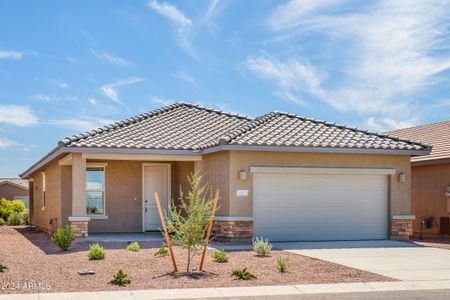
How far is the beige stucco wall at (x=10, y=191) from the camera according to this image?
55.2m

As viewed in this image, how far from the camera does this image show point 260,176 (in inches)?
776

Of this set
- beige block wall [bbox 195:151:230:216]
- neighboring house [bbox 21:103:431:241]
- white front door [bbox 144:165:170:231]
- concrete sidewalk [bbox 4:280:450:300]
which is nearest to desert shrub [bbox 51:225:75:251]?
neighboring house [bbox 21:103:431:241]

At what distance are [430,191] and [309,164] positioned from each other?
7940 mm

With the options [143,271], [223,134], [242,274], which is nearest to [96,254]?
[143,271]

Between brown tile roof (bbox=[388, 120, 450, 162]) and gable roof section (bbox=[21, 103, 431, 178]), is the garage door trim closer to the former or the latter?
gable roof section (bbox=[21, 103, 431, 178])

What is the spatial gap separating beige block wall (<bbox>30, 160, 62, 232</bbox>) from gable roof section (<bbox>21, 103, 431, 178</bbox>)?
1020 millimetres

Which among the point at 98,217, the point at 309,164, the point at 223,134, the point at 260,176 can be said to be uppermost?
the point at 223,134

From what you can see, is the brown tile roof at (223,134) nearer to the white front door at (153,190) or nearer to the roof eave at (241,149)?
the roof eave at (241,149)

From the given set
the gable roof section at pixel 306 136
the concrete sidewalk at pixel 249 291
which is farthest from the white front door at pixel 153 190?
the concrete sidewalk at pixel 249 291

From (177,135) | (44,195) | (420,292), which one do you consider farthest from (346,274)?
(44,195)

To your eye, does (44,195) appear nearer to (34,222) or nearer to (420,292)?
(34,222)

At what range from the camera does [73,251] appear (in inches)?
647

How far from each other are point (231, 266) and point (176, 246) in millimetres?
3952

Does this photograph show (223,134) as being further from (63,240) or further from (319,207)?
(63,240)
